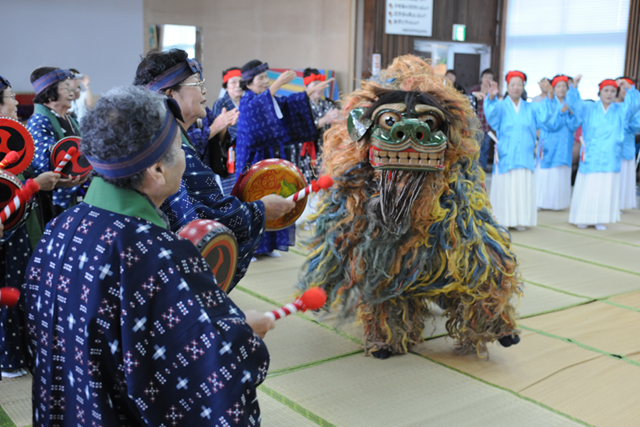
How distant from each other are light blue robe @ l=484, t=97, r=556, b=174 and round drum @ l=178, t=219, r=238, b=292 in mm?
4719

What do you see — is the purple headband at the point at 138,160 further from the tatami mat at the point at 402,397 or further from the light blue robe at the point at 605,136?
the light blue robe at the point at 605,136

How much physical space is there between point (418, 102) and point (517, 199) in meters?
3.66

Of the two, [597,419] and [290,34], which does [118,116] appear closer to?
[597,419]

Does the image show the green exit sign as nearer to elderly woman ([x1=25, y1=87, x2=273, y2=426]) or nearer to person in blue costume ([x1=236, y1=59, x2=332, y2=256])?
person in blue costume ([x1=236, y1=59, x2=332, y2=256])

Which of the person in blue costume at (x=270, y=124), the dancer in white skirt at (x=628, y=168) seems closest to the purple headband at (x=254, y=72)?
the person in blue costume at (x=270, y=124)

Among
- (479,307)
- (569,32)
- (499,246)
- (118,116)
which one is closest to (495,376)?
(479,307)

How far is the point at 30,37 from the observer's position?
6.80 m

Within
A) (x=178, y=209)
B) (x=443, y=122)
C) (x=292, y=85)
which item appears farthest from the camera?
(x=292, y=85)

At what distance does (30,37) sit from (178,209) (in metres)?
6.11

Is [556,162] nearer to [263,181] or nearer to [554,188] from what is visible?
[554,188]

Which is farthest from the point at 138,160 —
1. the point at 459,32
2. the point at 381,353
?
the point at 459,32

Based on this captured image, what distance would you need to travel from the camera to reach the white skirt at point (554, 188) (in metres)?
7.23

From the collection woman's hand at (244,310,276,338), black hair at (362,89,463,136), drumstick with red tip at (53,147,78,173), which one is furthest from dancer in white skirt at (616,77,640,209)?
woman's hand at (244,310,276,338)

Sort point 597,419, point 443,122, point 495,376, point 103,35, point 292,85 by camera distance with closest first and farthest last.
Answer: point 597,419 → point 443,122 → point 495,376 → point 103,35 → point 292,85
